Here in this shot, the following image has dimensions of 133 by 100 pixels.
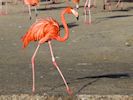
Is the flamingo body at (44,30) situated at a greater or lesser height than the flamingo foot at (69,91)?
greater

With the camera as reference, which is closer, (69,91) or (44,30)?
(69,91)

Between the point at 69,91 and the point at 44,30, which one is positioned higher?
the point at 44,30

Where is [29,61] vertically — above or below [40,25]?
below

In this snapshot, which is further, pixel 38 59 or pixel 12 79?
pixel 38 59

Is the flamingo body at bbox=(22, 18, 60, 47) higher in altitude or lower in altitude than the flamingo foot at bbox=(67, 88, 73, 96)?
higher

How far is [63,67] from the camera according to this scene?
45.8ft

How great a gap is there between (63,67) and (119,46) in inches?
138

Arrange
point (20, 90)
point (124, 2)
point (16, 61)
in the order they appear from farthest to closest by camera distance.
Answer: point (124, 2)
point (16, 61)
point (20, 90)

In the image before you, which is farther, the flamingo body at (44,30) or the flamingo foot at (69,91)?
the flamingo body at (44,30)

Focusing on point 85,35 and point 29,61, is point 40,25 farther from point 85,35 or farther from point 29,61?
point 85,35

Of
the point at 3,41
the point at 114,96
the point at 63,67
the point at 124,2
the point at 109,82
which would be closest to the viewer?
the point at 114,96

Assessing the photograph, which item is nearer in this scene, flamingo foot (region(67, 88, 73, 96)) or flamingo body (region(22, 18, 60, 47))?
Answer: flamingo foot (region(67, 88, 73, 96))

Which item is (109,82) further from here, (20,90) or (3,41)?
(3,41)

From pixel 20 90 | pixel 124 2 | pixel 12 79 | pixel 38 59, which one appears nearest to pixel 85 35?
pixel 38 59
